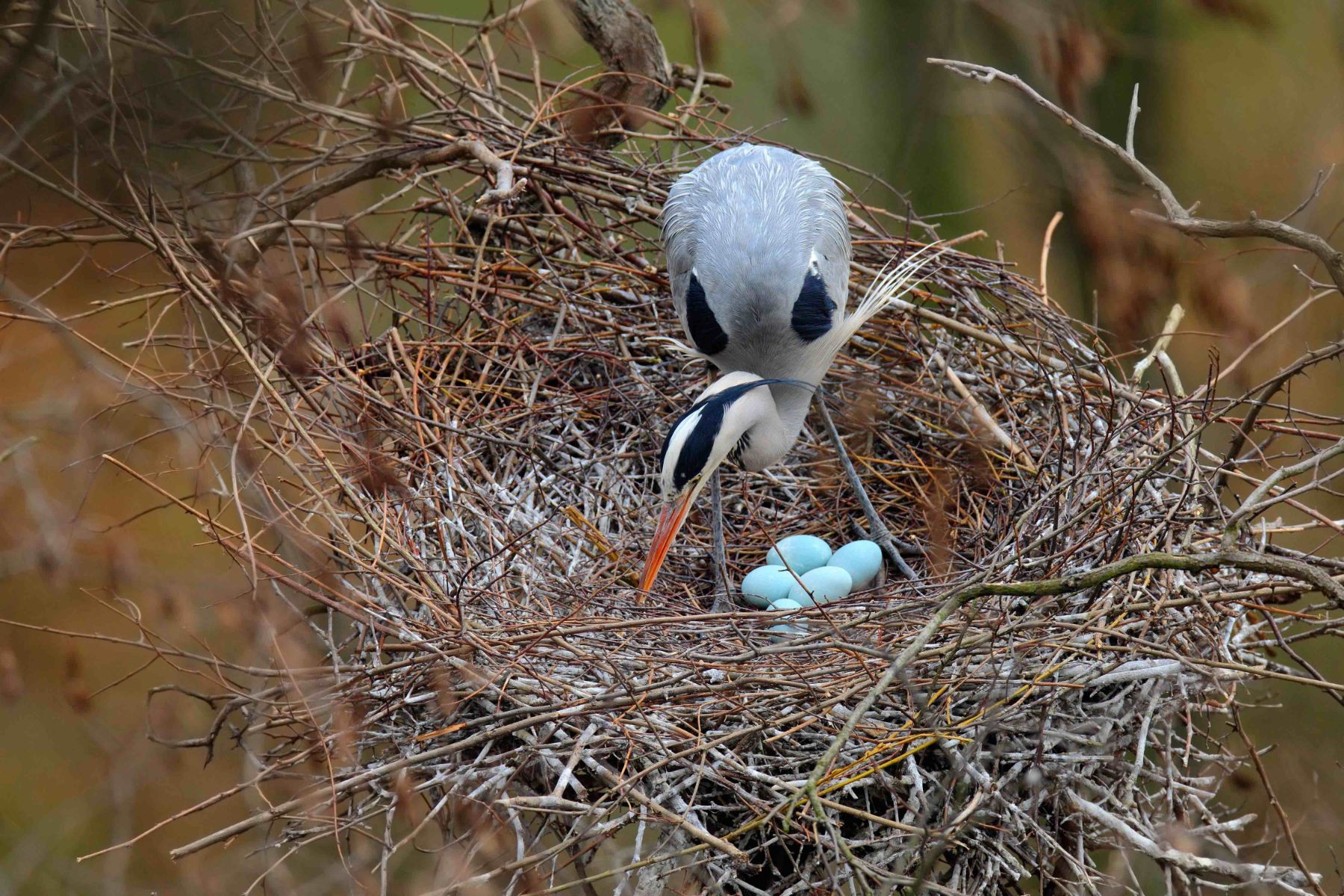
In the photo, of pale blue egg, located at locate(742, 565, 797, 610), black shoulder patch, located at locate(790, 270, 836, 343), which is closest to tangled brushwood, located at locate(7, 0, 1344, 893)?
pale blue egg, located at locate(742, 565, 797, 610)

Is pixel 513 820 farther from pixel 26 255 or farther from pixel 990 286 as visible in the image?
pixel 26 255

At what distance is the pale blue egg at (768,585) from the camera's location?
2.60 metres

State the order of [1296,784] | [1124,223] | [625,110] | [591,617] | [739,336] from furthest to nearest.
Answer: [625,110]
[739,336]
[1296,784]
[591,617]
[1124,223]

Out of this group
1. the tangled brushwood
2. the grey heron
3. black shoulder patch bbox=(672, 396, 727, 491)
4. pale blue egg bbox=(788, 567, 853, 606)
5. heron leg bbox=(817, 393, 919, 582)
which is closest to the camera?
the tangled brushwood

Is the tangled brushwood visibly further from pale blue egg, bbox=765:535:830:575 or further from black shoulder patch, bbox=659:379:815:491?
black shoulder patch, bbox=659:379:815:491

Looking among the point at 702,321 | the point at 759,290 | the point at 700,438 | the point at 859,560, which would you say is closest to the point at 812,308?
the point at 759,290

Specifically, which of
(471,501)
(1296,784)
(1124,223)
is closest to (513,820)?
(471,501)

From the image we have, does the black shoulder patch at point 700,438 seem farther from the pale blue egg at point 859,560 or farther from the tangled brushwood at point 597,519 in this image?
the pale blue egg at point 859,560

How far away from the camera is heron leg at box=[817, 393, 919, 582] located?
9.64ft

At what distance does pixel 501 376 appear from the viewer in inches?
119

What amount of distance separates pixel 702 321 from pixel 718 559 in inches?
22.9

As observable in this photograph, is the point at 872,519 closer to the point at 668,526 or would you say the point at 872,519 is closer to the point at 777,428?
the point at 777,428

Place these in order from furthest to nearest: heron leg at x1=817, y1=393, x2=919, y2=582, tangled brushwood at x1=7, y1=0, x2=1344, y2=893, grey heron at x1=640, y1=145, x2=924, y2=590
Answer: heron leg at x1=817, y1=393, x2=919, y2=582
grey heron at x1=640, y1=145, x2=924, y2=590
tangled brushwood at x1=7, y1=0, x2=1344, y2=893

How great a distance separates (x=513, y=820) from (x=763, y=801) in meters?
0.39
